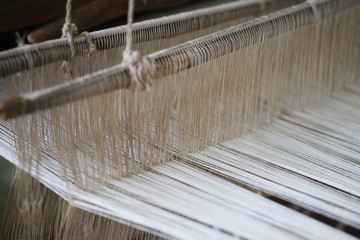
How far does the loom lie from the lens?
1.01 meters

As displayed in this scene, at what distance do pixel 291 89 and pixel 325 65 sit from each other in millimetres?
173

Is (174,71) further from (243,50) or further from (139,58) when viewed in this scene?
(243,50)

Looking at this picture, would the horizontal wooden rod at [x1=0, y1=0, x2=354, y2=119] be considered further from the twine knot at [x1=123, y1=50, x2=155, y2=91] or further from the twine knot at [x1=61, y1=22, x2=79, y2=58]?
the twine knot at [x1=61, y1=22, x2=79, y2=58]

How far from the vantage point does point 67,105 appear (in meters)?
1.04

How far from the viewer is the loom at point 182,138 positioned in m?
1.01

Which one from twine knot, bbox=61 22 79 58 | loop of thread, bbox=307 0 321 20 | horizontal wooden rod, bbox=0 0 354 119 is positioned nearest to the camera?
horizontal wooden rod, bbox=0 0 354 119

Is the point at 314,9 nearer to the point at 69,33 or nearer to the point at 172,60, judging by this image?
the point at 172,60

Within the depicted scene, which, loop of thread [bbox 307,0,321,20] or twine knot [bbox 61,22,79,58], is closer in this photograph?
twine knot [bbox 61,22,79,58]

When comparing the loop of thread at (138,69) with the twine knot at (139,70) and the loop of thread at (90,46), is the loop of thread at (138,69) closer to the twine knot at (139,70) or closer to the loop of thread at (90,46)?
the twine knot at (139,70)

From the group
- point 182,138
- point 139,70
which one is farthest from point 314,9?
point 139,70

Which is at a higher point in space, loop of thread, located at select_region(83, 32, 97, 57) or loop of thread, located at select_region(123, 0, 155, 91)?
loop of thread, located at select_region(83, 32, 97, 57)

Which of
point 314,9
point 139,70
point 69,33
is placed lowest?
point 139,70

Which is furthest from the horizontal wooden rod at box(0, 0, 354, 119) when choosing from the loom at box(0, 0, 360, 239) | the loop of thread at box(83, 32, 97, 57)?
the loop of thread at box(83, 32, 97, 57)

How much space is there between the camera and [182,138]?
1264 mm
